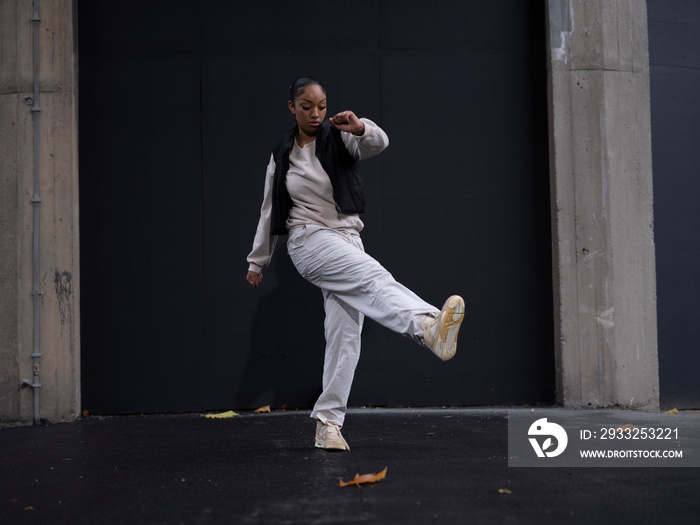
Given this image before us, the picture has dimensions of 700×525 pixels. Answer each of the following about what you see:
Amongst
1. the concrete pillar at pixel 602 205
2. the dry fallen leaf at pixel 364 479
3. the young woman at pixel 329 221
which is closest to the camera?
the dry fallen leaf at pixel 364 479

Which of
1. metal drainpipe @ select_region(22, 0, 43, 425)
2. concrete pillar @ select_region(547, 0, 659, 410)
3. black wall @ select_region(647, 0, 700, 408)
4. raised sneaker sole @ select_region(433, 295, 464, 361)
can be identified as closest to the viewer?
raised sneaker sole @ select_region(433, 295, 464, 361)

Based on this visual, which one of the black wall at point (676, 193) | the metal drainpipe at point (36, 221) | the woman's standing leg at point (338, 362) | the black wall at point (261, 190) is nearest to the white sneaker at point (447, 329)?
the woman's standing leg at point (338, 362)

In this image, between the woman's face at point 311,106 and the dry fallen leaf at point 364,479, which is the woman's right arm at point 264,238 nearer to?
the woman's face at point 311,106

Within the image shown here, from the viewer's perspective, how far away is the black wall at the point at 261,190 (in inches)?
247

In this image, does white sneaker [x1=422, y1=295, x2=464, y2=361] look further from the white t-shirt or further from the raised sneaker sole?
the white t-shirt

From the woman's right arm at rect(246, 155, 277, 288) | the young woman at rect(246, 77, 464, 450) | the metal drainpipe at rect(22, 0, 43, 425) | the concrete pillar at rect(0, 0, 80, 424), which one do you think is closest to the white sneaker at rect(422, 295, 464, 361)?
the young woman at rect(246, 77, 464, 450)

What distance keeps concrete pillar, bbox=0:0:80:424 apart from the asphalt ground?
94 centimetres

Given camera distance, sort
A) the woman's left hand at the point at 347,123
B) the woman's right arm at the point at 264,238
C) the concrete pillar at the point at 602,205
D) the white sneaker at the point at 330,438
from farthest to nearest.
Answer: the concrete pillar at the point at 602,205 → the woman's right arm at the point at 264,238 → the white sneaker at the point at 330,438 → the woman's left hand at the point at 347,123

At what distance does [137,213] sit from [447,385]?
3032mm

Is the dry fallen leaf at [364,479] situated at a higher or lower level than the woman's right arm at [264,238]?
lower

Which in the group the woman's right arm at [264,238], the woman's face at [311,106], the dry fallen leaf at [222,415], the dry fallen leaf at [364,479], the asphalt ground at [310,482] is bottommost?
the dry fallen leaf at [222,415]

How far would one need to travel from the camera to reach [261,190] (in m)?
6.35

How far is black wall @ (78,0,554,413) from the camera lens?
6.27 m

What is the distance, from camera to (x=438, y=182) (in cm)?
640
